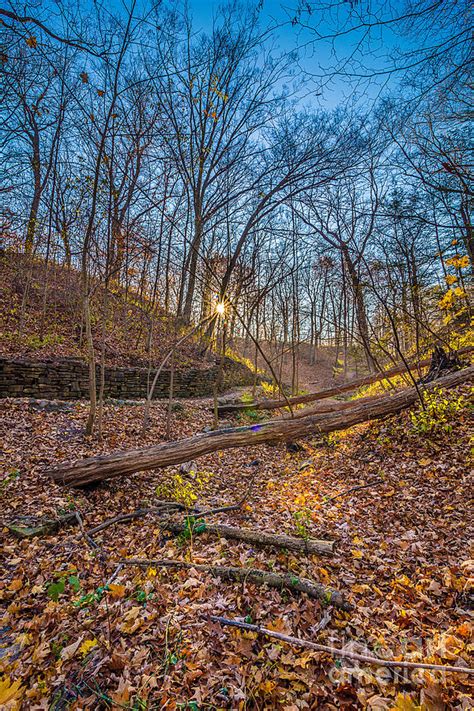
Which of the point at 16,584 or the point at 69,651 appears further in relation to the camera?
the point at 16,584

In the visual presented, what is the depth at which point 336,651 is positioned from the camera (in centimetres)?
186

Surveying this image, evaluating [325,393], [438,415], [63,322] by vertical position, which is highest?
[63,322]

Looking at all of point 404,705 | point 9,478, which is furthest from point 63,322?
point 404,705

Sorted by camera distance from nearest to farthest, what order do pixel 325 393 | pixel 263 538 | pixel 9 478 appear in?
pixel 263 538
pixel 9 478
pixel 325 393

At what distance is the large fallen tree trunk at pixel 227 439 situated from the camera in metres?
4.23

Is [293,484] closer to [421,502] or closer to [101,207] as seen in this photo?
[421,502]

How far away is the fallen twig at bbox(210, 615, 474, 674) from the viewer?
1.69 meters

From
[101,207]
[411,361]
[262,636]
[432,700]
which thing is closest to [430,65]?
[432,700]

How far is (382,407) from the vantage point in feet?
19.6

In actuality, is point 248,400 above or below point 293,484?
above

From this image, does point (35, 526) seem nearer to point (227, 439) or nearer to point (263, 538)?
point (263, 538)

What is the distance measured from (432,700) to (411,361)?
25.4ft

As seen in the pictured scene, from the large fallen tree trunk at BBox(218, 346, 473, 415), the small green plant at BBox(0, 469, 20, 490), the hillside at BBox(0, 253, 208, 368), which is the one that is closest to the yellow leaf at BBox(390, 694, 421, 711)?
the small green plant at BBox(0, 469, 20, 490)

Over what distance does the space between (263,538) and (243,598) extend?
706mm
